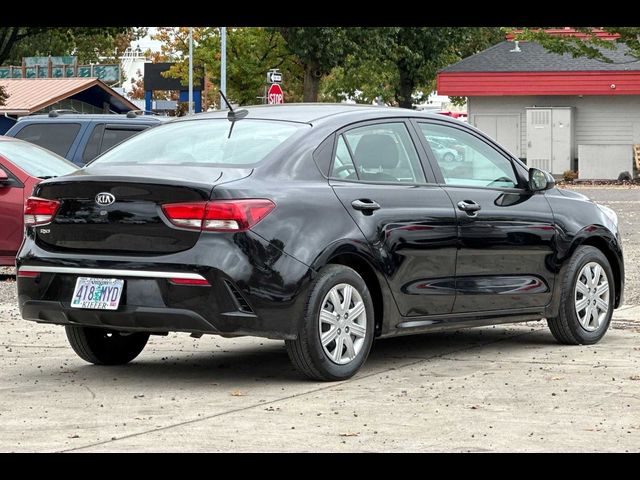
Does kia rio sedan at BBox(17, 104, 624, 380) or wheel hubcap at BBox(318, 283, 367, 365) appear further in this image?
wheel hubcap at BBox(318, 283, 367, 365)

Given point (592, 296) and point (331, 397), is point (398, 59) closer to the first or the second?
point (592, 296)

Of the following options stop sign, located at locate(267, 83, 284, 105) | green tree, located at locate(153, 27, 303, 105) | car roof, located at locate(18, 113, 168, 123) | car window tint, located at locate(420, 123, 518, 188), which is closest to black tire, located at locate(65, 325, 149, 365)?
car window tint, located at locate(420, 123, 518, 188)

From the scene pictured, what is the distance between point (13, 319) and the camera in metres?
12.1

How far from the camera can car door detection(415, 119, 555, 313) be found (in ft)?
31.8

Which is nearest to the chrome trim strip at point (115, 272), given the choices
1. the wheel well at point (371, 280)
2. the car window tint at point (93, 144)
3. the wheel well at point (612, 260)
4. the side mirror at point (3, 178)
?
the wheel well at point (371, 280)

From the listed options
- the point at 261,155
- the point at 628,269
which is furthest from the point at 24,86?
the point at 261,155

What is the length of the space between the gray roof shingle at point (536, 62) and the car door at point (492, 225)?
39334mm

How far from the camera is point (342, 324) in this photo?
874cm

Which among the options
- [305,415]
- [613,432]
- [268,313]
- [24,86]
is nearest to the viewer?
[613,432]

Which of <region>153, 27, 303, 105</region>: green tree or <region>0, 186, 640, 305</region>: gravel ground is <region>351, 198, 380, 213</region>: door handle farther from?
<region>153, 27, 303, 105</region>: green tree

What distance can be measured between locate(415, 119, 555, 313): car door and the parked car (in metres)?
9.56

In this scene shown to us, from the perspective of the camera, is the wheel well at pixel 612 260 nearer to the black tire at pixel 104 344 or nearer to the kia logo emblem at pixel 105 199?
the black tire at pixel 104 344
